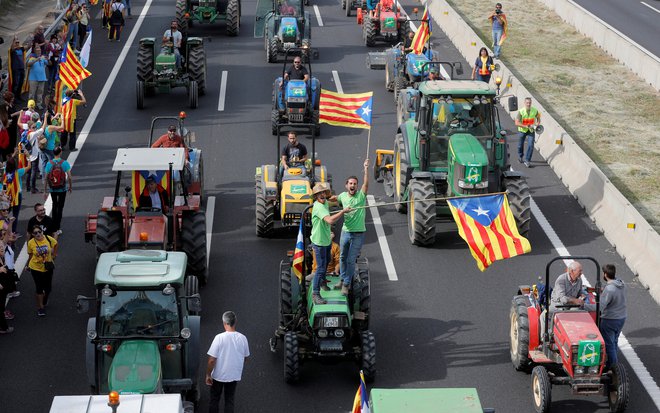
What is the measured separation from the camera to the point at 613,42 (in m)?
41.2

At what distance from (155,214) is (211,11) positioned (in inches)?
844

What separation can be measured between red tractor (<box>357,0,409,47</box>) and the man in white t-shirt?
25.0m

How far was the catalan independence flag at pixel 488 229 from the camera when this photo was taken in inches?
737

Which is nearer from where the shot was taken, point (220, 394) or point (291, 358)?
point (220, 394)

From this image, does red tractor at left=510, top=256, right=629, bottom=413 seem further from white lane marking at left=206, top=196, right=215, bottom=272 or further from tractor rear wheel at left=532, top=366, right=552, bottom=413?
white lane marking at left=206, top=196, right=215, bottom=272

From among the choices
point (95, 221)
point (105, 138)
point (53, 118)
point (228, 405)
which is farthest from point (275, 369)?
point (105, 138)

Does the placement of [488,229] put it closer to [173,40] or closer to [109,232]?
[109,232]

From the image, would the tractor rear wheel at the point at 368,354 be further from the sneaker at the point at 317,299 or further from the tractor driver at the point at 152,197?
the tractor driver at the point at 152,197

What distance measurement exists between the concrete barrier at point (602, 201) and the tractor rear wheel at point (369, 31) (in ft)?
22.4

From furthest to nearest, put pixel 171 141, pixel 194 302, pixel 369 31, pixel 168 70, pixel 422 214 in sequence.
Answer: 1. pixel 369 31
2. pixel 168 70
3. pixel 171 141
4. pixel 422 214
5. pixel 194 302

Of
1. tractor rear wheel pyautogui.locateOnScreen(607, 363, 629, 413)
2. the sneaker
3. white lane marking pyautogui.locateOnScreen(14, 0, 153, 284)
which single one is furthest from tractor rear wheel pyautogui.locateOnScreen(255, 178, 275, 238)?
tractor rear wheel pyautogui.locateOnScreen(607, 363, 629, 413)

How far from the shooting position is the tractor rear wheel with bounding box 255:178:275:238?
23.5 m

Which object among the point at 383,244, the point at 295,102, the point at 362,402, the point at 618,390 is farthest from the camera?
the point at 295,102

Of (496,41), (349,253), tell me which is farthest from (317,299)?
(496,41)
